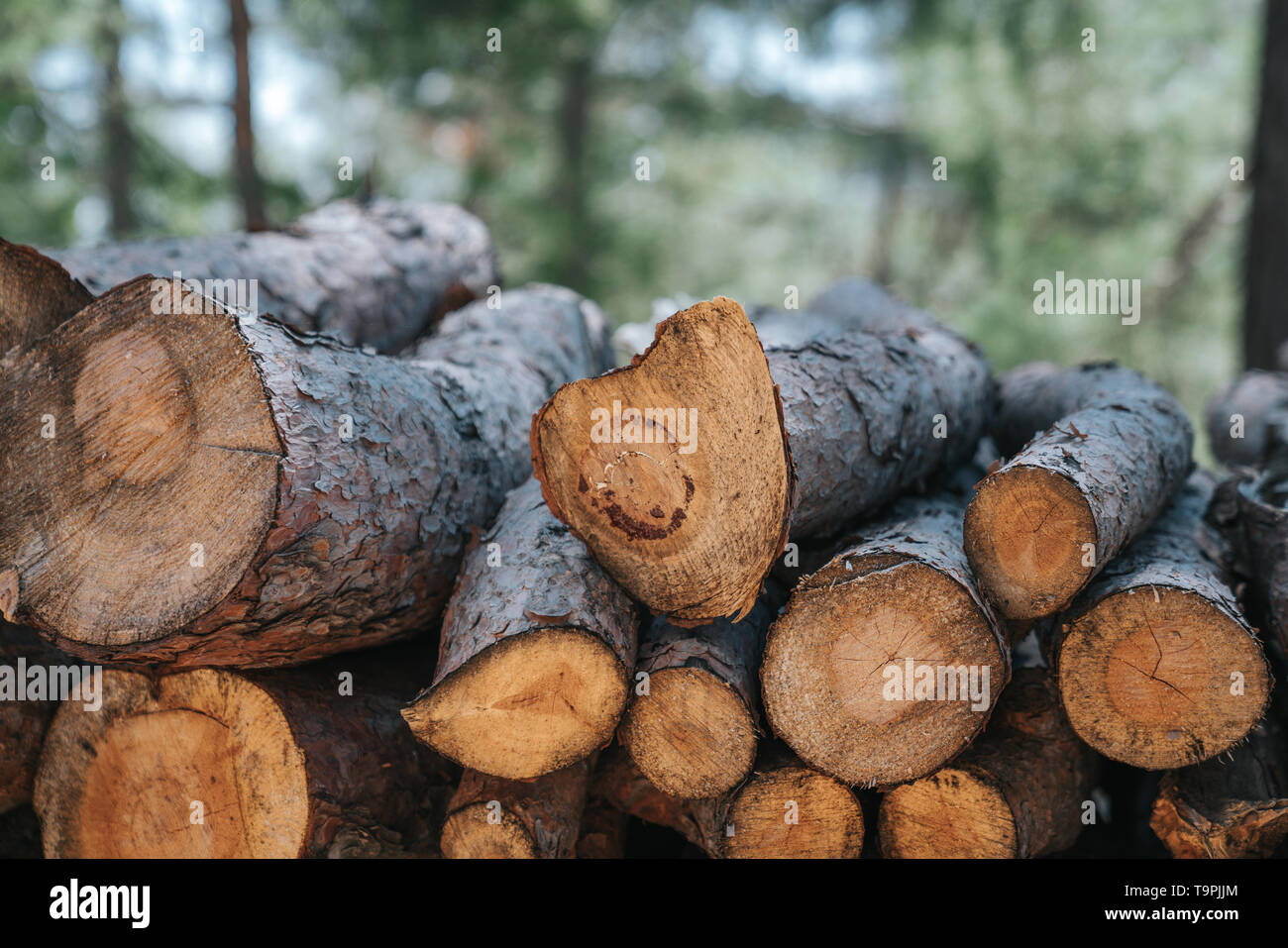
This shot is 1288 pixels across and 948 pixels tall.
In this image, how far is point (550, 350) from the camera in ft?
10.3

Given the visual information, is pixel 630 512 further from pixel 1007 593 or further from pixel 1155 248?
pixel 1155 248

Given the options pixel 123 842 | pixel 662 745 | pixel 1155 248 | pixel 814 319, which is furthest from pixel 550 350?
pixel 1155 248

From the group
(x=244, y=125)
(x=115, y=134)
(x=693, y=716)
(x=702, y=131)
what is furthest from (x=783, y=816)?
(x=702, y=131)

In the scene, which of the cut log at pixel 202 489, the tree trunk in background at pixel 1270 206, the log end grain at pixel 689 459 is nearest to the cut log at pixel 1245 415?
the tree trunk in background at pixel 1270 206

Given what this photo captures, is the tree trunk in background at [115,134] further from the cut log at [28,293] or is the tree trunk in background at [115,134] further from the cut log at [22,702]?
the cut log at [22,702]

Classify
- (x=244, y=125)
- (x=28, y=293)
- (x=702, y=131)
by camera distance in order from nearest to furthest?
(x=28, y=293)
(x=244, y=125)
(x=702, y=131)

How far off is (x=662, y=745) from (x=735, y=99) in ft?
Answer: 24.9

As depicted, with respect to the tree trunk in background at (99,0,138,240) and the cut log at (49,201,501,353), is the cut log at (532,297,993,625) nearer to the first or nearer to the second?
the cut log at (49,201,501,353)

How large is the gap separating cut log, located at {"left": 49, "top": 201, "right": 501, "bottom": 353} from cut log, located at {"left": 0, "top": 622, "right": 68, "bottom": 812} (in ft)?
3.00

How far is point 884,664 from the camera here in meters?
1.88

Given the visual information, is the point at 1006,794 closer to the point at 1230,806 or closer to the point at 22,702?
the point at 1230,806

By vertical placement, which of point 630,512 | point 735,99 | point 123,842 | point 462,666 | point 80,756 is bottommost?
point 123,842

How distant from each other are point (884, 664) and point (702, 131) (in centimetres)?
721

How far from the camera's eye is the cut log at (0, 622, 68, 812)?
215 centimetres
